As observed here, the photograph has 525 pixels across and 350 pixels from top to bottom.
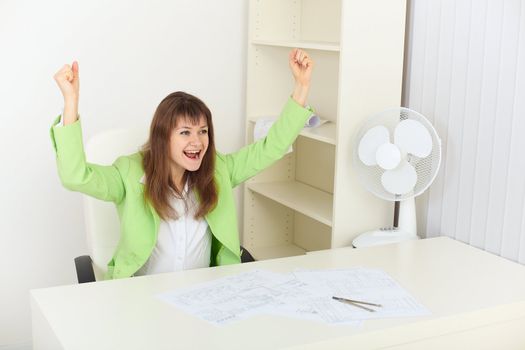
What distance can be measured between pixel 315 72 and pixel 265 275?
1.42 metres

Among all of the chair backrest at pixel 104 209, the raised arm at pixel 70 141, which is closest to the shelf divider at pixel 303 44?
Result: the chair backrest at pixel 104 209

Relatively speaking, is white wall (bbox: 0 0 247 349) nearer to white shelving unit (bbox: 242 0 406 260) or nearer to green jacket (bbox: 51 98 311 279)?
white shelving unit (bbox: 242 0 406 260)

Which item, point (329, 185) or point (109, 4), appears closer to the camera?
point (109, 4)

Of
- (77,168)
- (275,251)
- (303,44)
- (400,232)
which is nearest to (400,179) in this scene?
(400,232)

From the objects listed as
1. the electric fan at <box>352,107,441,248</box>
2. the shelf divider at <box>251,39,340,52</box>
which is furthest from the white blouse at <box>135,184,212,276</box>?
the shelf divider at <box>251,39,340,52</box>

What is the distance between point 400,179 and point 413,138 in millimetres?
153

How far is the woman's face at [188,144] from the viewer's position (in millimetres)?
2553

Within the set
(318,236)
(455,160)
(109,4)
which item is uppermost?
(109,4)

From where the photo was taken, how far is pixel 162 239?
8.62 feet

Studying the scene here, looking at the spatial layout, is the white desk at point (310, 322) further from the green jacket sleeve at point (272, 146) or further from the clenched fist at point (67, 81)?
the clenched fist at point (67, 81)

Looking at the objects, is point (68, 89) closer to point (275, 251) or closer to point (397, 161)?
point (397, 161)

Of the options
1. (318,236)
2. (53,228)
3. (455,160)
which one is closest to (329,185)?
(318,236)

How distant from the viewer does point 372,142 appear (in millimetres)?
2742

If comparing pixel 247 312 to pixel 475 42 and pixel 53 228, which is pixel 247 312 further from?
pixel 53 228
